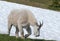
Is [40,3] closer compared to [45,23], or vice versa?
[45,23]

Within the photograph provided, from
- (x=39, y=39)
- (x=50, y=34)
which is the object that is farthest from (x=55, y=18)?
(x=39, y=39)

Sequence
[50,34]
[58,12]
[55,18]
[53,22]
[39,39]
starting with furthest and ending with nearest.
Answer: [58,12], [55,18], [53,22], [50,34], [39,39]

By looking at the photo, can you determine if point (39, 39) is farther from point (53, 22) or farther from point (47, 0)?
point (47, 0)

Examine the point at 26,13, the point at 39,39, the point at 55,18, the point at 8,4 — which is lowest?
the point at 39,39

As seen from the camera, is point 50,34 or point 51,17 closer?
point 50,34

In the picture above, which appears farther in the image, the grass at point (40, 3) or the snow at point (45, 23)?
the grass at point (40, 3)

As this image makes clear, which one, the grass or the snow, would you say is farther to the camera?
the grass

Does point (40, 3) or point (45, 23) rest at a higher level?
point (40, 3)

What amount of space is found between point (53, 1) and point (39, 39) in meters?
10.2

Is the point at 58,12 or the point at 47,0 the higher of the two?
the point at 47,0

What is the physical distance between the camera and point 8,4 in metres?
20.0

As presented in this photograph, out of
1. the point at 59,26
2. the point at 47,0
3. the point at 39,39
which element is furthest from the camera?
the point at 47,0

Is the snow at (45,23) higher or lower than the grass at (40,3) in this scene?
lower

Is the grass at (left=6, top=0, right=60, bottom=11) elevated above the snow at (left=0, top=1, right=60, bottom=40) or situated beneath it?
elevated above
